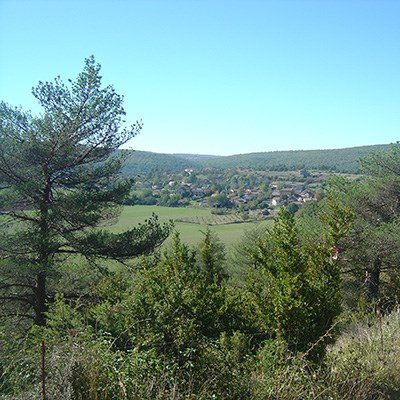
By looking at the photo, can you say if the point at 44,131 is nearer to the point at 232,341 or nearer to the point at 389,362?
the point at 232,341

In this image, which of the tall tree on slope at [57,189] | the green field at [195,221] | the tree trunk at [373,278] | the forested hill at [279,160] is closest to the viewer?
the tall tree on slope at [57,189]

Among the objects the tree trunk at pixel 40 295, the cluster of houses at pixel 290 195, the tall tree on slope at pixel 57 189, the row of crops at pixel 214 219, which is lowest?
the row of crops at pixel 214 219

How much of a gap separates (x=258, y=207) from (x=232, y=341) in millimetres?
67241

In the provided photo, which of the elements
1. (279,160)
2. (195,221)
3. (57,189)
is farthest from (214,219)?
(279,160)

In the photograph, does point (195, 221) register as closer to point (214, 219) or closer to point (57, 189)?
point (214, 219)

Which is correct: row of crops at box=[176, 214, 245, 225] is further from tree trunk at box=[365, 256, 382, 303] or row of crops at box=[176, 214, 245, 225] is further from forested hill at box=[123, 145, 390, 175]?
tree trunk at box=[365, 256, 382, 303]

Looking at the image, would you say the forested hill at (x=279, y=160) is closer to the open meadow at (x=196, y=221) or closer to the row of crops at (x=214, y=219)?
the open meadow at (x=196, y=221)

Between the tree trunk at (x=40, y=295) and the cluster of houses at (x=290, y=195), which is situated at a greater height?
the tree trunk at (x=40, y=295)

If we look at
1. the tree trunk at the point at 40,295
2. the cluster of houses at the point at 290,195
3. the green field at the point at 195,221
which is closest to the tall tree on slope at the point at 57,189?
the tree trunk at the point at 40,295

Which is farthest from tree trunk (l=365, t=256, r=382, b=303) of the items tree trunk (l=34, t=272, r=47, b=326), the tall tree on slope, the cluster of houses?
the cluster of houses

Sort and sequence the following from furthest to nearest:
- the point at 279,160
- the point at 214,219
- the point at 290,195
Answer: the point at 279,160 → the point at 290,195 → the point at 214,219

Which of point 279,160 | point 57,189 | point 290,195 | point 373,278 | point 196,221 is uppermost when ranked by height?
point 279,160

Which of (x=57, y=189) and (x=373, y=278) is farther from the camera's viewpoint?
(x=373, y=278)

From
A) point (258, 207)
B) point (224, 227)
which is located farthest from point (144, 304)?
point (258, 207)
